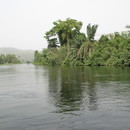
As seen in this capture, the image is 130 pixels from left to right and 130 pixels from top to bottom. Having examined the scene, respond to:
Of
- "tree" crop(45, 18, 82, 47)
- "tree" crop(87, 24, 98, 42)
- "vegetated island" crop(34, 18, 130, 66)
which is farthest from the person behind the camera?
"tree" crop(45, 18, 82, 47)

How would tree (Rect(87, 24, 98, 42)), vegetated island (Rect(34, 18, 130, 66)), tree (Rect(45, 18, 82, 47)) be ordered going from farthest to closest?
tree (Rect(45, 18, 82, 47))
tree (Rect(87, 24, 98, 42))
vegetated island (Rect(34, 18, 130, 66))

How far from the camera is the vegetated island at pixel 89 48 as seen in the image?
50.2 meters

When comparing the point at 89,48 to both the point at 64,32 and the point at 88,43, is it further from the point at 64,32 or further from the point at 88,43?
the point at 64,32

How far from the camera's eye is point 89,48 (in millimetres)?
59344

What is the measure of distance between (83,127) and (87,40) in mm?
53826

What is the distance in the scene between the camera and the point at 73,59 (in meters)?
64.0

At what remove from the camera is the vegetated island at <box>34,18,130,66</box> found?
50172 mm

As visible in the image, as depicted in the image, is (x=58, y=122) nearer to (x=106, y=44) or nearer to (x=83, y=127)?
(x=83, y=127)

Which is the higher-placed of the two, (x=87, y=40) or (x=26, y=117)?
(x=87, y=40)

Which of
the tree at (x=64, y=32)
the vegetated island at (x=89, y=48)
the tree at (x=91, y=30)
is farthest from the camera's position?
the tree at (x=64, y=32)

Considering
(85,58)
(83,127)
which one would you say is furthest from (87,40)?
(83,127)

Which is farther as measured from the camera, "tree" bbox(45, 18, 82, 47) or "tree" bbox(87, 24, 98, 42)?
"tree" bbox(45, 18, 82, 47)

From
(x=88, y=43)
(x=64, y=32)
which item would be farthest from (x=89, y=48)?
(x=64, y=32)

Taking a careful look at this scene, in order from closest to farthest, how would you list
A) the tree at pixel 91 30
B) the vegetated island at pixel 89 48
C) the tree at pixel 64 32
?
the vegetated island at pixel 89 48, the tree at pixel 91 30, the tree at pixel 64 32
